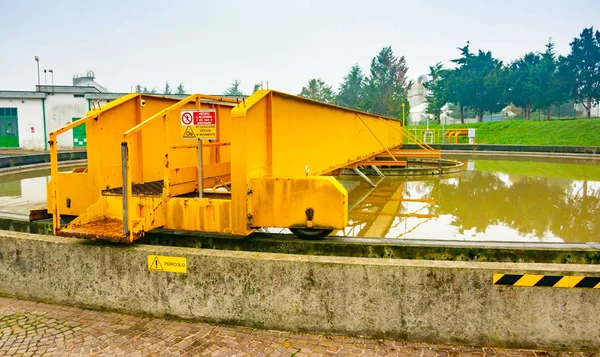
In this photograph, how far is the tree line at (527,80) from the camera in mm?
44469

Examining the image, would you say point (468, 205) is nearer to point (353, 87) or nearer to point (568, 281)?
point (568, 281)

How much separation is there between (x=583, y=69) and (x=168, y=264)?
169 ft

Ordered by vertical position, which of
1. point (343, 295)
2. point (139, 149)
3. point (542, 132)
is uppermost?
point (542, 132)

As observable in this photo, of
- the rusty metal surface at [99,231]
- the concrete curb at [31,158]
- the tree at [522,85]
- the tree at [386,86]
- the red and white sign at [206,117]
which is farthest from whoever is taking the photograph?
the tree at [386,86]

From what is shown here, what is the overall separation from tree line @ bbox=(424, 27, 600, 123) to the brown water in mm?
34275

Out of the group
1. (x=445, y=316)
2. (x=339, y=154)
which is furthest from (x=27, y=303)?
(x=339, y=154)

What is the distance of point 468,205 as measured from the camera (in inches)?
381

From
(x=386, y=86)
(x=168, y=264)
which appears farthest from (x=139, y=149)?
(x=386, y=86)

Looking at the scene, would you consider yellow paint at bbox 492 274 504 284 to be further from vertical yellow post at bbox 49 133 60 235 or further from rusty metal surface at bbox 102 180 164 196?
vertical yellow post at bbox 49 133 60 235

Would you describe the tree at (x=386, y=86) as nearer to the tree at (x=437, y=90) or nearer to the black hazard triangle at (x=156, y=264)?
the tree at (x=437, y=90)

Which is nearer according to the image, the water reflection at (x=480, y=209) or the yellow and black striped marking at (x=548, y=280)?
the yellow and black striped marking at (x=548, y=280)

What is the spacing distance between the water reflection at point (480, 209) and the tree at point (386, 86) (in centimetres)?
4421

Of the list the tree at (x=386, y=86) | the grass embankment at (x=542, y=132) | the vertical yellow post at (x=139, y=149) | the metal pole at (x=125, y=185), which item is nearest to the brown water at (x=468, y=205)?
the vertical yellow post at (x=139, y=149)

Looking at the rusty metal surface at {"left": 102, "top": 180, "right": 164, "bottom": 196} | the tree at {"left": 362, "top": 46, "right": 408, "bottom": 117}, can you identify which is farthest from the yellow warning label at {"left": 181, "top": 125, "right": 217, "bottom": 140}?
the tree at {"left": 362, "top": 46, "right": 408, "bottom": 117}
